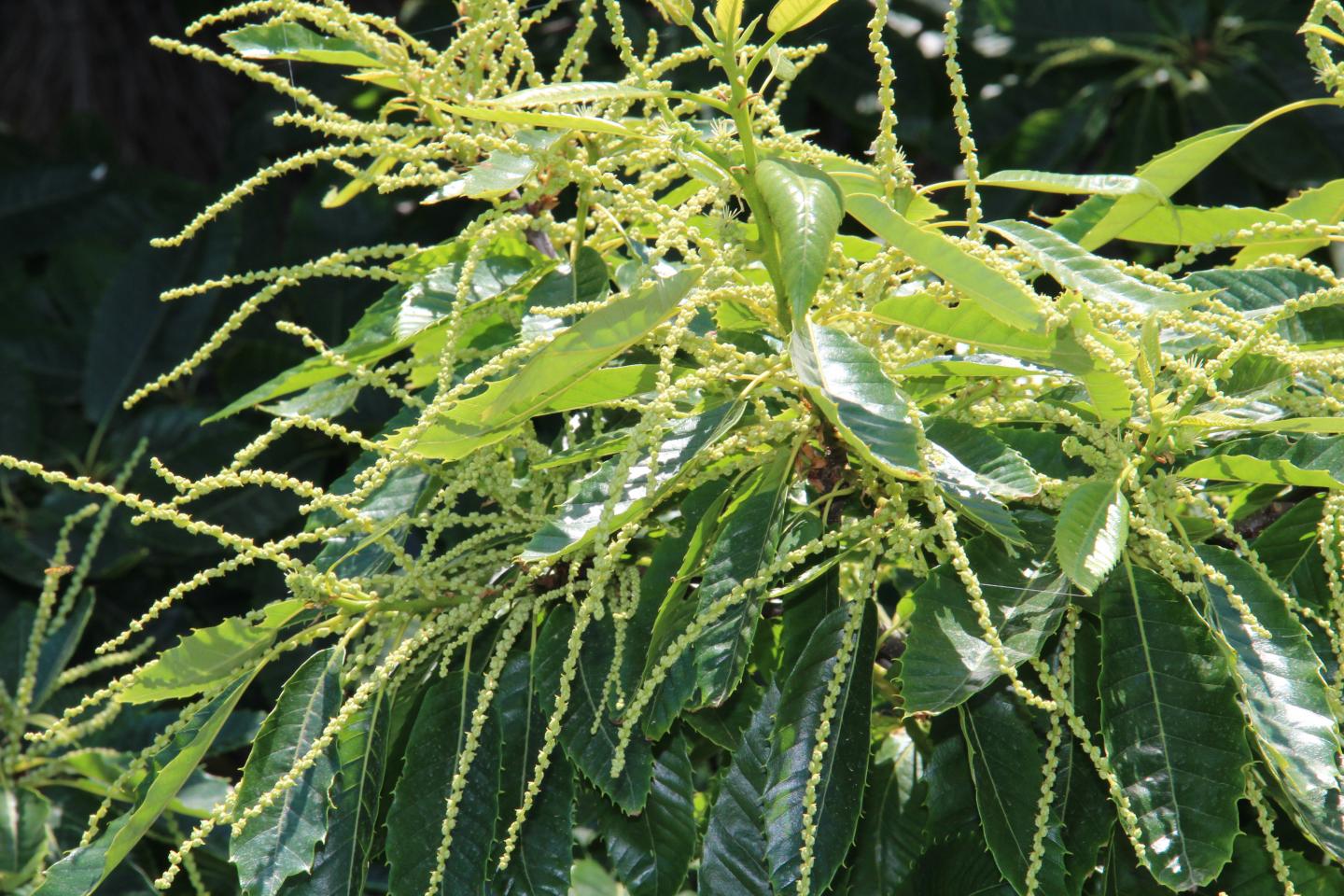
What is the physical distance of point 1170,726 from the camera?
1.04m

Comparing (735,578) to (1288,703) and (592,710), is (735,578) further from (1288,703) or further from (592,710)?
(1288,703)

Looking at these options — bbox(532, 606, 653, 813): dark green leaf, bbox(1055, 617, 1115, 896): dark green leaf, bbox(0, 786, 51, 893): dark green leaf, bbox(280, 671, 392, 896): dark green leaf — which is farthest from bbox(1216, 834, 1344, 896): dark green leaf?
bbox(0, 786, 51, 893): dark green leaf

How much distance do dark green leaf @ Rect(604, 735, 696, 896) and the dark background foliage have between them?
60.6 inches

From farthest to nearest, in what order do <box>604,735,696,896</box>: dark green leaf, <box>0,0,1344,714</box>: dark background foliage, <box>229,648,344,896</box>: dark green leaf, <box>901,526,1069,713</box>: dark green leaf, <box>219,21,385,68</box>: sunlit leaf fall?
<box>0,0,1344,714</box>: dark background foliage < <box>219,21,385,68</box>: sunlit leaf < <box>604,735,696,896</box>: dark green leaf < <box>229,648,344,896</box>: dark green leaf < <box>901,526,1069,713</box>: dark green leaf

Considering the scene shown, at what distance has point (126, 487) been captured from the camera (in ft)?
9.52

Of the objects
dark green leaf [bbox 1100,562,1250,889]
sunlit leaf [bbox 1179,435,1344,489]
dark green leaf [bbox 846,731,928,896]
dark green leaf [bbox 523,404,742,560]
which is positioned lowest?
dark green leaf [bbox 846,731,928,896]

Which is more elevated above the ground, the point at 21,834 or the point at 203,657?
the point at 203,657

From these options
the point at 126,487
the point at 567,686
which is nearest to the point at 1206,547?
the point at 567,686

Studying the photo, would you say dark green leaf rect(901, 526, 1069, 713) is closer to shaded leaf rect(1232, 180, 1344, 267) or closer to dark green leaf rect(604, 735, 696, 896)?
dark green leaf rect(604, 735, 696, 896)

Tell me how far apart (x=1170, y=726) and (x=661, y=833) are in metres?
0.50

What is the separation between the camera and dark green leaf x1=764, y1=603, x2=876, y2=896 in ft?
3.54

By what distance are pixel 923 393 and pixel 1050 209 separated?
7.82 feet

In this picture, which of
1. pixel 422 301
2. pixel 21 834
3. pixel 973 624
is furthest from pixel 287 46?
pixel 21 834

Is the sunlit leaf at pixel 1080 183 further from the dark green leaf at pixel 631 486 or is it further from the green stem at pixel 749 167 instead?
the dark green leaf at pixel 631 486
